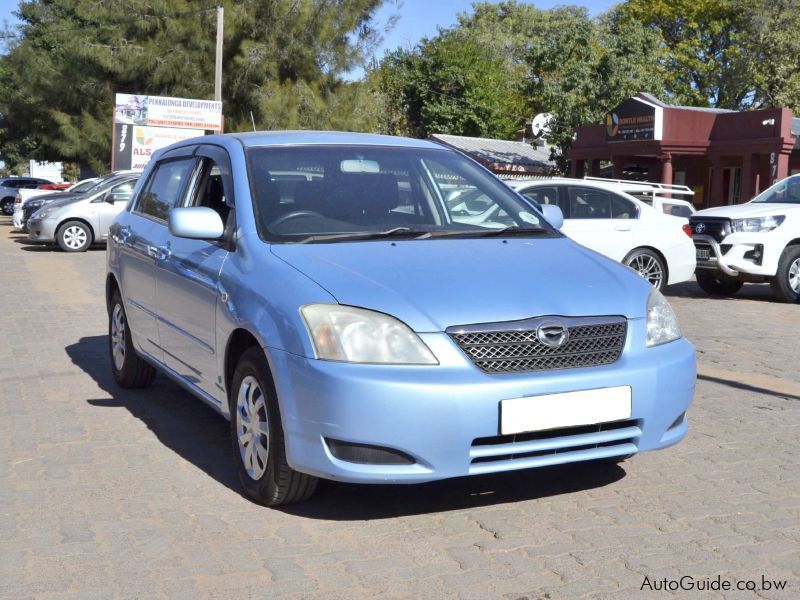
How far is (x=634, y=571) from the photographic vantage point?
374 centimetres

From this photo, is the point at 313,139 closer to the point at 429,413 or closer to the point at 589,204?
the point at 429,413

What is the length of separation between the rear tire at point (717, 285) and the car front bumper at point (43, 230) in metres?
Answer: 13.5

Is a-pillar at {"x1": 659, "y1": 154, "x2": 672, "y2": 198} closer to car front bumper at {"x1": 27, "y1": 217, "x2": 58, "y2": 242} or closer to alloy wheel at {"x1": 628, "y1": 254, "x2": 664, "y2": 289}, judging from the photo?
car front bumper at {"x1": 27, "y1": 217, "x2": 58, "y2": 242}

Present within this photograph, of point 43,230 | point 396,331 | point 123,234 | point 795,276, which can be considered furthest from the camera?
point 43,230

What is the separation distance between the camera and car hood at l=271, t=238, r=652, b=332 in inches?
160

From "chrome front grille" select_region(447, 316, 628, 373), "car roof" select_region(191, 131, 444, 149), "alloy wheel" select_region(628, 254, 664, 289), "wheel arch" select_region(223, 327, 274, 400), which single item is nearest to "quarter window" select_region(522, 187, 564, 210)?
"alloy wheel" select_region(628, 254, 664, 289)

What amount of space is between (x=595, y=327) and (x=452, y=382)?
2.33 feet

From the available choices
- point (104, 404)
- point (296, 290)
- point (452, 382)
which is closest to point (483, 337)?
point (452, 382)

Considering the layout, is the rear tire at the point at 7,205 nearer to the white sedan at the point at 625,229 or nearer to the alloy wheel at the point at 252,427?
the white sedan at the point at 625,229

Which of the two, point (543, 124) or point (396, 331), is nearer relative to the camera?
point (396, 331)

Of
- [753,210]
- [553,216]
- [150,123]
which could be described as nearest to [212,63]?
[150,123]

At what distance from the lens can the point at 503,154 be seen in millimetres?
47531

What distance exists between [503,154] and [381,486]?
1717 inches

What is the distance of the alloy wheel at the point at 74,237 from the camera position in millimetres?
21391
